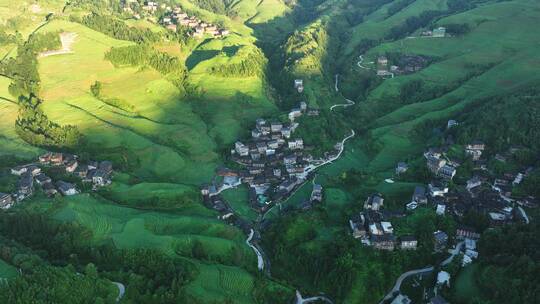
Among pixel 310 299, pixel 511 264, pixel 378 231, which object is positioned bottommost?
pixel 310 299

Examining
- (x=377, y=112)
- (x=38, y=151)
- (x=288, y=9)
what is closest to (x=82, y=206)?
(x=38, y=151)

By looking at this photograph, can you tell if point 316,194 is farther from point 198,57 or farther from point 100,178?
point 198,57

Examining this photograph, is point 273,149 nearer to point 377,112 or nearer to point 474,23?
point 377,112

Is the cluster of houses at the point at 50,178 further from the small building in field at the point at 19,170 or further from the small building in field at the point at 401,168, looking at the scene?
the small building in field at the point at 401,168

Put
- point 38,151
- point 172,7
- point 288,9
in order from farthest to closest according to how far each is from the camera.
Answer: point 288,9 < point 172,7 < point 38,151

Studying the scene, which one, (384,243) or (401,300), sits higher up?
(384,243)

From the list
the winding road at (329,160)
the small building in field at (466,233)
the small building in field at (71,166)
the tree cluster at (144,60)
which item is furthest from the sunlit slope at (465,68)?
the small building in field at (71,166)

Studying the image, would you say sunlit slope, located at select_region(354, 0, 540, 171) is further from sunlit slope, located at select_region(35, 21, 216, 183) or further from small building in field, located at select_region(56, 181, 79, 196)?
small building in field, located at select_region(56, 181, 79, 196)

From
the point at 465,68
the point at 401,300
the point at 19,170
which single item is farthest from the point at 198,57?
the point at 401,300
